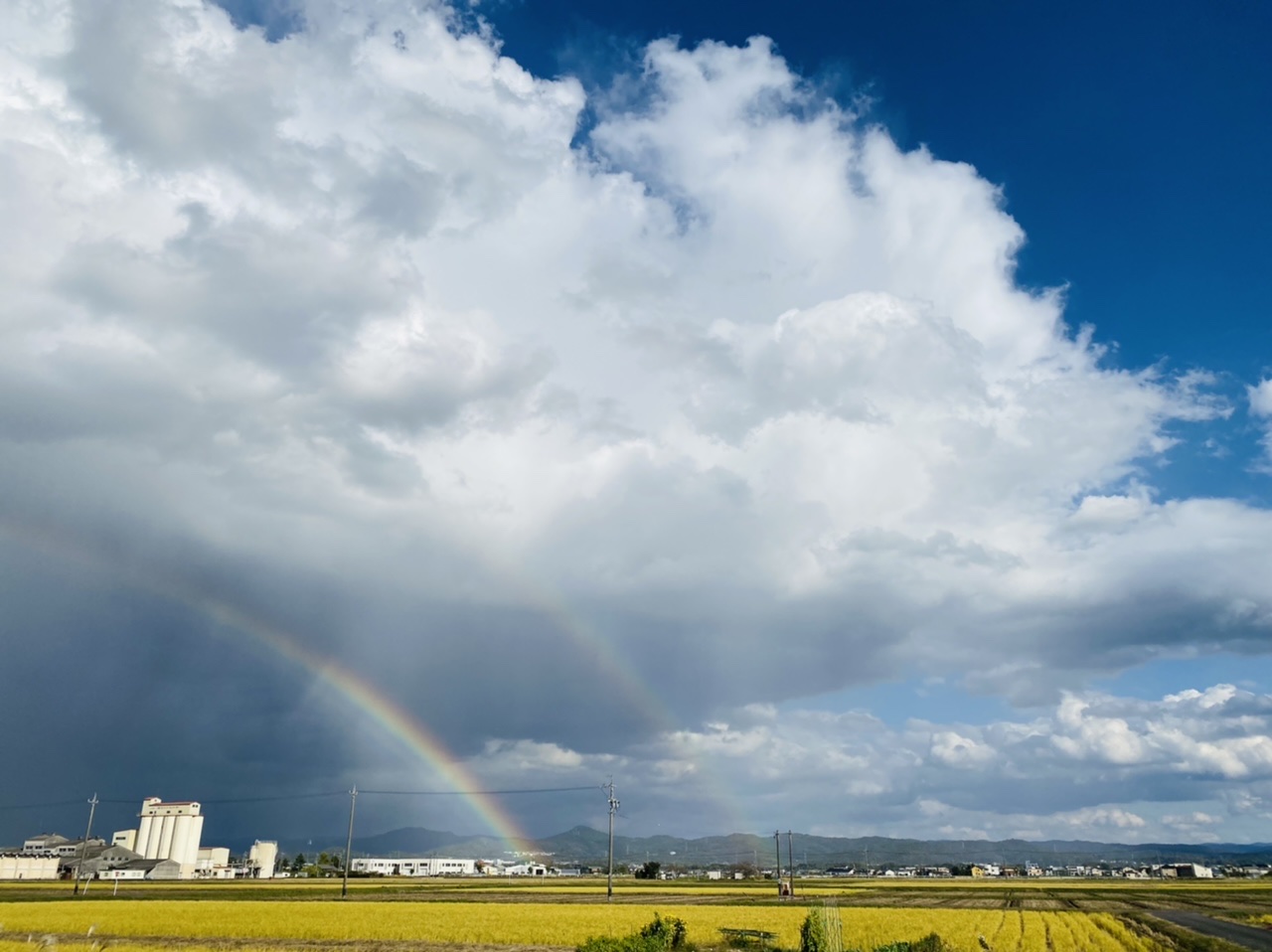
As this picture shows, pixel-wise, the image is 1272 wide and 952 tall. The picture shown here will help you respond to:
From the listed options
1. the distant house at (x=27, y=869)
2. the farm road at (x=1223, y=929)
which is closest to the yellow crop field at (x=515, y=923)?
the farm road at (x=1223, y=929)

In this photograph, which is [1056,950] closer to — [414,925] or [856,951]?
[856,951]

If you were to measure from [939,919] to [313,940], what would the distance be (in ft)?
125

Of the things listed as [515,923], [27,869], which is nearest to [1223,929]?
[515,923]

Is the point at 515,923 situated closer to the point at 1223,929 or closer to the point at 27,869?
the point at 1223,929

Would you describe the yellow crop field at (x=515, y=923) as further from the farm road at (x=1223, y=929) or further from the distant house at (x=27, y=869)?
the distant house at (x=27, y=869)

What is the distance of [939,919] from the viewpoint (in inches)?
2269

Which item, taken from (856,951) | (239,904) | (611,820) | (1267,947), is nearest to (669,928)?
(856,951)

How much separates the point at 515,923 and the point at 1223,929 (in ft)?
141

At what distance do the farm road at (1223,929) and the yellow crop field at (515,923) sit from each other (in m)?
4.66

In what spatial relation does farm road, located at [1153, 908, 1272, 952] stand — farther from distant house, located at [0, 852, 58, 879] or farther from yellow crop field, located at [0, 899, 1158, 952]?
distant house, located at [0, 852, 58, 879]

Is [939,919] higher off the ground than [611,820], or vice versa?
[611,820]

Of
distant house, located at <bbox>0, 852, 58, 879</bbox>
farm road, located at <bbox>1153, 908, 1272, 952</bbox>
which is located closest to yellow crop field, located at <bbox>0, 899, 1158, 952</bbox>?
farm road, located at <bbox>1153, 908, 1272, 952</bbox>

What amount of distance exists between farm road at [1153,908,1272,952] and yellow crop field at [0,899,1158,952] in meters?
4.66

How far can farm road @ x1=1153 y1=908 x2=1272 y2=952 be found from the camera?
152 feet
